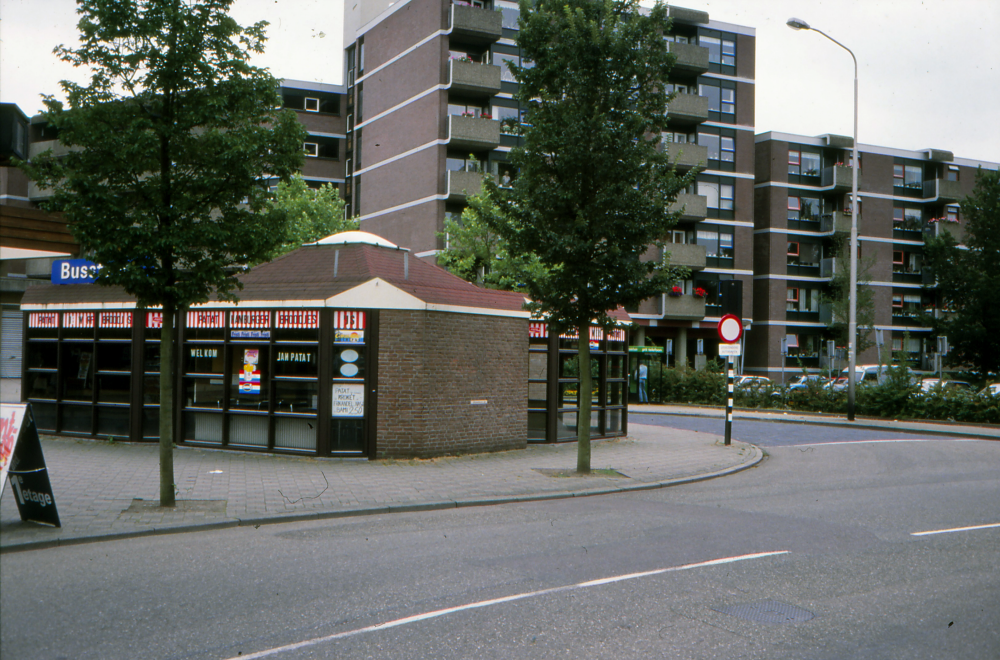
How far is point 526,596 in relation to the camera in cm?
604

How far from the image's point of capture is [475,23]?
40844mm

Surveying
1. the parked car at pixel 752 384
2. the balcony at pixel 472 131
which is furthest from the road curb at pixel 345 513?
the balcony at pixel 472 131

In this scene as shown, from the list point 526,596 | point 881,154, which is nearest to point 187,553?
point 526,596

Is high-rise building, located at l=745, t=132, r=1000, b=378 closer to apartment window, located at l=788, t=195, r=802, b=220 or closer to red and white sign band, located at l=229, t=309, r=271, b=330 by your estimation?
apartment window, located at l=788, t=195, r=802, b=220

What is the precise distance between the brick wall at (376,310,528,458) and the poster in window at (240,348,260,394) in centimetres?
238

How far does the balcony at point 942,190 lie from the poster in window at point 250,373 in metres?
56.6

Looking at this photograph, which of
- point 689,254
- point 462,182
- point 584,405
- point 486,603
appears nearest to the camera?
point 486,603

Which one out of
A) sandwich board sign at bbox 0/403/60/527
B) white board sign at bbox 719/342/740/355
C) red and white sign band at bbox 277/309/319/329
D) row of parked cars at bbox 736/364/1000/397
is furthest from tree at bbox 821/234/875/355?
sandwich board sign at bbox 0/403/60/527

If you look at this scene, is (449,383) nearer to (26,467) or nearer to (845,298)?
(26,467)

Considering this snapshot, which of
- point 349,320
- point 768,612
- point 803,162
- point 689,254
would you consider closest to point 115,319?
point 349,320

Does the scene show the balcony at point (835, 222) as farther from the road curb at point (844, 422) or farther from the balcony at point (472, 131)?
the road curb at point (844, 422)

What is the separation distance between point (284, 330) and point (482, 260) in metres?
17.5

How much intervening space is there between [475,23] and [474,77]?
9.32 ft

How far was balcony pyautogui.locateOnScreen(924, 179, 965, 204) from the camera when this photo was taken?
5781 cm
